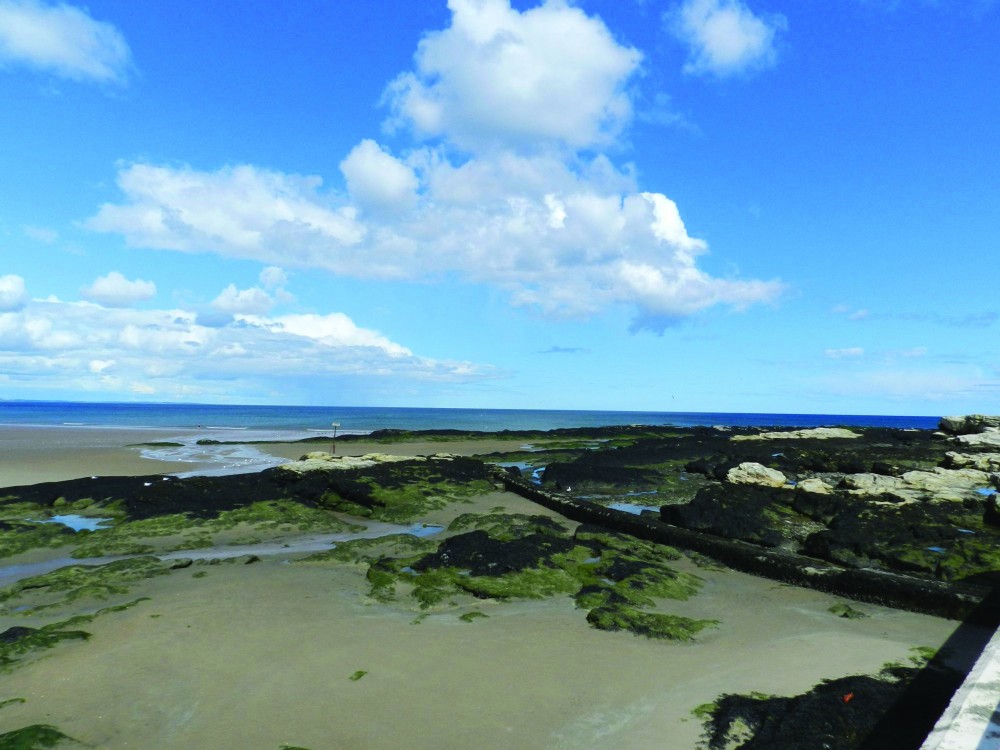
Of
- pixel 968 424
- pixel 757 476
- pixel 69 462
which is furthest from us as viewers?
pixel 968 424

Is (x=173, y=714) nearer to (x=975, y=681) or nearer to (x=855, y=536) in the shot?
(x=975, y=681)

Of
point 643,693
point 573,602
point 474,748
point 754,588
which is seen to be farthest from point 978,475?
point 474,748

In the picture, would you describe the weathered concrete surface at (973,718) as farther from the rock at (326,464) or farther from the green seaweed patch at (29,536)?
the rock at (326,464)

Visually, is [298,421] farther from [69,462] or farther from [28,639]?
[28,639]

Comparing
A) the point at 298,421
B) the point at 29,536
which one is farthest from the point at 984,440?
the point at 298,421

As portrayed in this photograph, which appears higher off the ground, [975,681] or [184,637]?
[975,681]

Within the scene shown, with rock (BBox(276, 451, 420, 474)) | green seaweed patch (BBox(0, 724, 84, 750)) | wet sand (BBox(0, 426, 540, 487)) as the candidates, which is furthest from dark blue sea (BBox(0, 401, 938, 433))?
green seaweed patch (BBox(0, 724, 84, 750))

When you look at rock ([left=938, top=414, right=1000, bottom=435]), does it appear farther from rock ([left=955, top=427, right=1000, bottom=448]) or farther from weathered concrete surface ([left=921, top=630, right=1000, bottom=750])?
weathered concrete surface ([left=921, top=630, right=1000, bottom=750])
